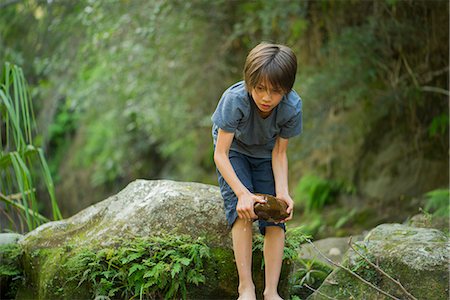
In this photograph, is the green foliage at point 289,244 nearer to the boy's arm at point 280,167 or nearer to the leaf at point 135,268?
the boy's arm at point 280,167

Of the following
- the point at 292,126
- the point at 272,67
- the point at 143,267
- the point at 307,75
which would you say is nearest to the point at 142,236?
the point at 143,267

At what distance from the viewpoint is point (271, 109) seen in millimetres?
3158

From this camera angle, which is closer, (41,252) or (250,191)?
(250,191)

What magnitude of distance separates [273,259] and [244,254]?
0.15 metres

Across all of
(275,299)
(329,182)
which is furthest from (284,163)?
(329,182)

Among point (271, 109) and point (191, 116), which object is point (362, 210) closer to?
point (191, 116)

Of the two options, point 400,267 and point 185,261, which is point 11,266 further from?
A: point 400,267

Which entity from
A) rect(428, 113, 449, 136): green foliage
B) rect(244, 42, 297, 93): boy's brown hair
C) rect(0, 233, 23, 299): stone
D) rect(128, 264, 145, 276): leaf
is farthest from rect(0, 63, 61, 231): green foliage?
rect(428, 113, 449, 136): green foliage

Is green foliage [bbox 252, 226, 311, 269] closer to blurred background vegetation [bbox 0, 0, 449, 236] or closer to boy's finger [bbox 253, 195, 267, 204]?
boy's finger [bbox 253, 195, 267, 204]

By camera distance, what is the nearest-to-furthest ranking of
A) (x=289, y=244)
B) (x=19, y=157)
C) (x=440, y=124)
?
(x=289, y=244) < (x=19, y=157) < (x=440, y=124)

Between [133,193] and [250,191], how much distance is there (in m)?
0.80

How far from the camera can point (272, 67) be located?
291 cm

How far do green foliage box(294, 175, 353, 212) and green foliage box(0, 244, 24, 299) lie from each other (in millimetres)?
4369

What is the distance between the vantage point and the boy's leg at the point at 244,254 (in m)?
3.05
